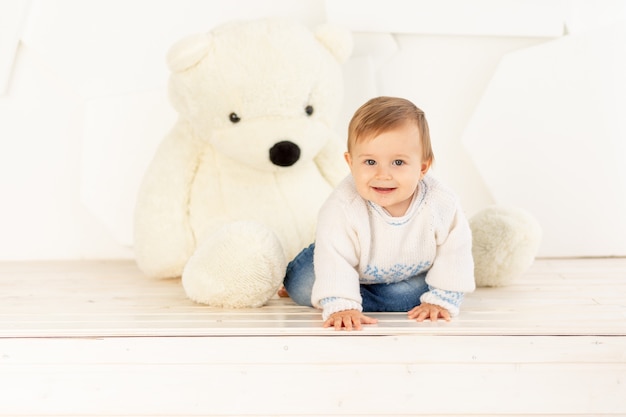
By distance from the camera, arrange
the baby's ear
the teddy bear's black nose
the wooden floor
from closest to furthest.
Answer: the wooden floor
the baby's ear
the teddy bear's black nose

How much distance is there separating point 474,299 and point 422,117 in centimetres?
40

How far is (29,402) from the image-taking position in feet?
3.97

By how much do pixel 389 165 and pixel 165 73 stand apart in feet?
2.85

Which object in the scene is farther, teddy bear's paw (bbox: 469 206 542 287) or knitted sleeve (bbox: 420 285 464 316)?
teddy bear's paw (bbox: 469 206 542 287)

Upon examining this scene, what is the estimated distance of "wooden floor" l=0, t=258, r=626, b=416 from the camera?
117cm

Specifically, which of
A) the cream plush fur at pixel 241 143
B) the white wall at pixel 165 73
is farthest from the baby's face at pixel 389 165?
the white wall at pixel 165 73

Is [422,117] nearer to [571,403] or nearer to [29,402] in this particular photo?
[571,403]

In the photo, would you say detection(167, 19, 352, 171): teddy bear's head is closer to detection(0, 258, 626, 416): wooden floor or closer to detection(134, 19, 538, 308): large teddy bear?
detection(134, 19, 538, 308): large teddy bear

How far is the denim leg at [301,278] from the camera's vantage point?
1.40 meters

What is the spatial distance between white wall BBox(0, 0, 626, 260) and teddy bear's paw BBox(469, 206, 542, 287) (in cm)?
36

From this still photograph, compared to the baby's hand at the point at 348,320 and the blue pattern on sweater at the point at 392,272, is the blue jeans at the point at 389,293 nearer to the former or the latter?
the blue pattern on sweater at the point at 392,272

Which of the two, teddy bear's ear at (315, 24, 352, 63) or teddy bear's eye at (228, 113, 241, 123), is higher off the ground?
teddy bear's ear at (315, 24, 352, 63)

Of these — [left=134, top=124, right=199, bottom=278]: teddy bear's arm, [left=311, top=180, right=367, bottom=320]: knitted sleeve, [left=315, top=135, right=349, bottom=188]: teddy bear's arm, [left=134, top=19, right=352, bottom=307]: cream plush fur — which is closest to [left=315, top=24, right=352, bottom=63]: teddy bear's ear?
[left=134, top=19, right=352, bottom=307]: cream plush fur

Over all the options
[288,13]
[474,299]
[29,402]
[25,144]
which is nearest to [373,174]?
[474,299]
